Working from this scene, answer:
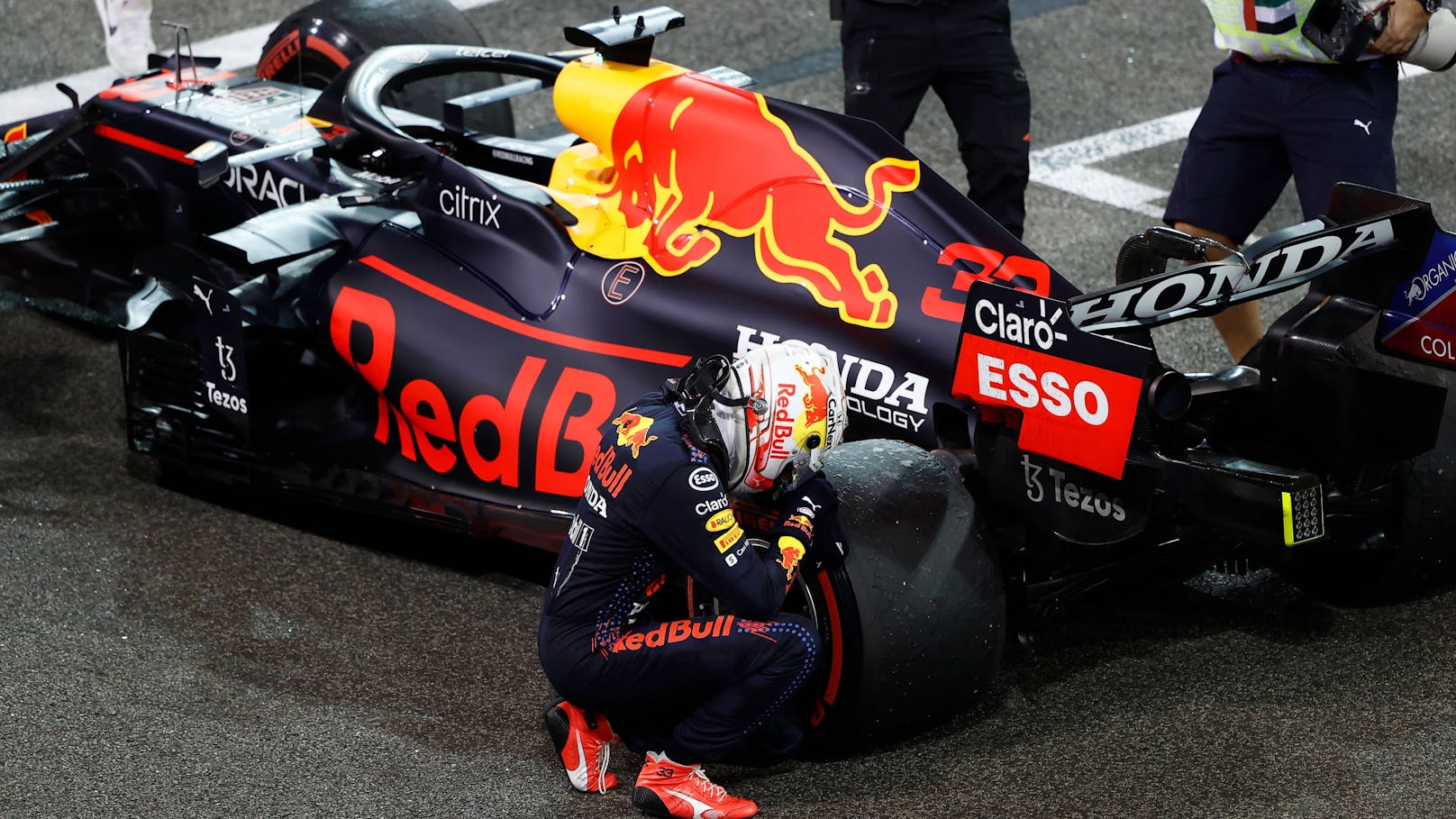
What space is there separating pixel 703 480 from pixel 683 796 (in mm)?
711

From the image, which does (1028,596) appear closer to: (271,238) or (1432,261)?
(1432,261)

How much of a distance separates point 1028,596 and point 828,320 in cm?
84

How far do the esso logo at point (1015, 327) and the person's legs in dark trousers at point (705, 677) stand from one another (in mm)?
757

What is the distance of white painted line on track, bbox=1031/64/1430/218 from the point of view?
7793 millimetres

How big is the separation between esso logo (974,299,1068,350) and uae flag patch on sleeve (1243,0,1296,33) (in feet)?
6.02

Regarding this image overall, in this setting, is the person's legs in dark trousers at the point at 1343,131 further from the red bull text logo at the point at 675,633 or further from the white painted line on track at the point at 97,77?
the white painted line on track at the point at 97,77

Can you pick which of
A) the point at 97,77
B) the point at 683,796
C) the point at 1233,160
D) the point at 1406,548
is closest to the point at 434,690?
the point at 683,796

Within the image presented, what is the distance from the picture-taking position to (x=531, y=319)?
16.2 feet

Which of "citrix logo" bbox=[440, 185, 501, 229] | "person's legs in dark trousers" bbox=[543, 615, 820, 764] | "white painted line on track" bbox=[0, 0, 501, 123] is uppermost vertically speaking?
"citrix logo" bbox=[440, 185, 501, 229]

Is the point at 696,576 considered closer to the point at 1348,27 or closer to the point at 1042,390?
the point at 1042,390

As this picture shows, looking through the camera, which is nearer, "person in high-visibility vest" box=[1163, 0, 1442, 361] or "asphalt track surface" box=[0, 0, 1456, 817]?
"asphalt track surface" box=[0, 0, 1456, 817]

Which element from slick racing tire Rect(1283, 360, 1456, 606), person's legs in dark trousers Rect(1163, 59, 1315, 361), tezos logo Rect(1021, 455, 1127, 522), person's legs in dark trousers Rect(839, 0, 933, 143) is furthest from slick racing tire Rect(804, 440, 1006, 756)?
person's legs in dark trousers Rect(839, 0, 933, 143)

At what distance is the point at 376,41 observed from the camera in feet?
22.6

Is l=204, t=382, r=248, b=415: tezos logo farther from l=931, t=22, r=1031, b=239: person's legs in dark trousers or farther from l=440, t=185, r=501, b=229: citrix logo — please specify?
l=931, t=22, r=1031, b=239: person's legs in dark trousers
